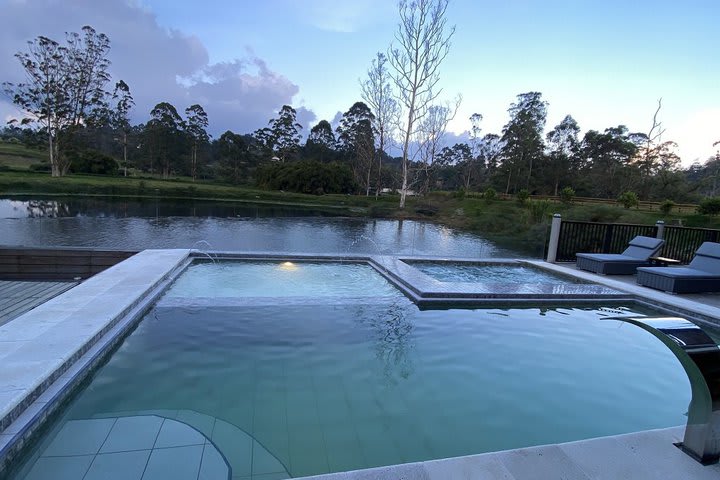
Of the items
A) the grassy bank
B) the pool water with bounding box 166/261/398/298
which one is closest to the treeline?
the grassy bank

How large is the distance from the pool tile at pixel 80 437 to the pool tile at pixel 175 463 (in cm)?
33

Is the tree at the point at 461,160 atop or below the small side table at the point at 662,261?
atop

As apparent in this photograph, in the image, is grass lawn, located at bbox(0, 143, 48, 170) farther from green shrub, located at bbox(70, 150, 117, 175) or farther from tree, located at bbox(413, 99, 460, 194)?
tree, located at bbox(413, 99, 460, 194)

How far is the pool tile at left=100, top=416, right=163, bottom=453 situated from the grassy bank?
9.21 m

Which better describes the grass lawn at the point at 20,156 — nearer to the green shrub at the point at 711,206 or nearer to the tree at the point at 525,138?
the tree at the point at 525,138

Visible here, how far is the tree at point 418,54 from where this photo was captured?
14.1 m

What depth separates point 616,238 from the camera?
833cm

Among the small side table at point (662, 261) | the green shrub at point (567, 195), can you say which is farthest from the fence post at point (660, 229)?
the green shrub at point (567, 195)

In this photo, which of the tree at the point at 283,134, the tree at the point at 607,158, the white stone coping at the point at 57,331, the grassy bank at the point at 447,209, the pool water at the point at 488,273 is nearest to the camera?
the white stone coping at the point at 57,331

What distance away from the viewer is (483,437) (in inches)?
87.8

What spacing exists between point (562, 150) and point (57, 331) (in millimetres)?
36271

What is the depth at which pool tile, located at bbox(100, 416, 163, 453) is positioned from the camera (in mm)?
1929

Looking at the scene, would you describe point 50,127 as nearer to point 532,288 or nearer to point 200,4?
point 200,4

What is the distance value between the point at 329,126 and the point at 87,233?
3291 centimetres
